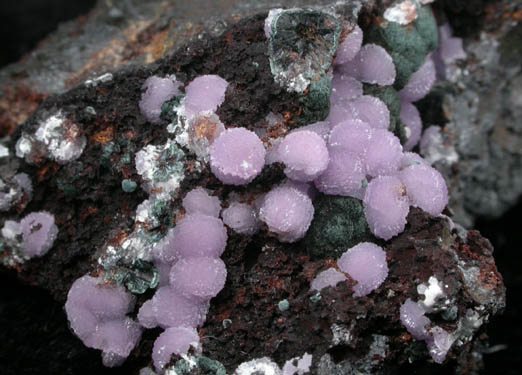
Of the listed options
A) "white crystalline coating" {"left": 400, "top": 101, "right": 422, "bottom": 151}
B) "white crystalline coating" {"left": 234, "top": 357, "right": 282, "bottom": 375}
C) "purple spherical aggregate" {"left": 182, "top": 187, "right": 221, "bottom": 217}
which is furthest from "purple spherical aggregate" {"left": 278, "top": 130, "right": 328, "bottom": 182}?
"white crystalline coating" {"left": 400, "top": 101, "right": 422, "bottom": 151}

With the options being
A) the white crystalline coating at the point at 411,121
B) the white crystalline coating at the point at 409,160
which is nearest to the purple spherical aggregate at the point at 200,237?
the white crystalline coating at the point at 409,160

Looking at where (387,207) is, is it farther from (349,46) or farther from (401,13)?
(401,13)

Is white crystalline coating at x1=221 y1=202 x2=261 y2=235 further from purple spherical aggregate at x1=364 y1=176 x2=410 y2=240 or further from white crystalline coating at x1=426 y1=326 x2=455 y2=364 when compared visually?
white crystalline coating at x1=426 y1=326 x2=455 y2=364

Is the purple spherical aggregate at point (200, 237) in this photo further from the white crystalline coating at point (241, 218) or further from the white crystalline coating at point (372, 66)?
the white crystalline coating at point (372, 66)

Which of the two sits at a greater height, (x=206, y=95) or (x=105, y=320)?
(x=206, y=95)

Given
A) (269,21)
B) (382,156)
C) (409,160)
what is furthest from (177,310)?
(269,21)
